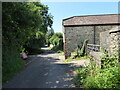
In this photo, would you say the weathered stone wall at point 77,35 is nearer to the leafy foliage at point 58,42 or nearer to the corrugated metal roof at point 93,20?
the corrugated metal roof at point 93,20

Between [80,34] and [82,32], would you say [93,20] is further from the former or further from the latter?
[80,34]

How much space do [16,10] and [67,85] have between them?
14.5 feet

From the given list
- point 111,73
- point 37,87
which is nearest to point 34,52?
point 37,87

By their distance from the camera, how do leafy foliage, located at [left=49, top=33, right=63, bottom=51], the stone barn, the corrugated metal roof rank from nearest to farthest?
the stone barn → the corrugated metal roof → leafy foliage, located at [left=49, top=33, right=63, bottom=51]

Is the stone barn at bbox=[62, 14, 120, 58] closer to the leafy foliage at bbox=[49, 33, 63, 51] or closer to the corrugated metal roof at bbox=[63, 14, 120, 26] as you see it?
the corrugated metal roof at bbox=[63, 14, 120, 26]

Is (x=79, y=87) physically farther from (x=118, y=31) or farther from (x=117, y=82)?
(x=118, y=31)

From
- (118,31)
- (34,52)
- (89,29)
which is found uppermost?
(89,29)

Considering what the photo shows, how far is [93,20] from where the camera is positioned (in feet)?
44.3

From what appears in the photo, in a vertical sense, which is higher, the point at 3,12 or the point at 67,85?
the point at 3,12

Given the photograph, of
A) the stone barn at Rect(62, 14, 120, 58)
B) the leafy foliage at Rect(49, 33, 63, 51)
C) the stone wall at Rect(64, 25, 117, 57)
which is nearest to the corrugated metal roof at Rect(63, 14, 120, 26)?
the stone barn at Rect(62, 14, 120, 58)

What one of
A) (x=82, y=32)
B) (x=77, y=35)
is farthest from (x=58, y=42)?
(x=82, y=32)

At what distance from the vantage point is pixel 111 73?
4.00 metres

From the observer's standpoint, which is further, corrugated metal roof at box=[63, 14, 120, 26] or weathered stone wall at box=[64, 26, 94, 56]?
corrugated metal roof at box=[63, 14, 120, 26]

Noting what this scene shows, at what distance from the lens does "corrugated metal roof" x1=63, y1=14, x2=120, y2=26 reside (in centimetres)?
1303
